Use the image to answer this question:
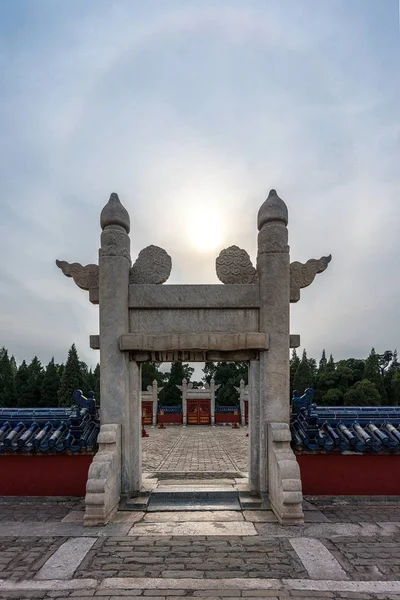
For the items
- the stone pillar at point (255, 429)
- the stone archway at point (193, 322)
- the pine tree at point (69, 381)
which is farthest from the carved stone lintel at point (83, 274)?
the pine tree at point (69, 381)

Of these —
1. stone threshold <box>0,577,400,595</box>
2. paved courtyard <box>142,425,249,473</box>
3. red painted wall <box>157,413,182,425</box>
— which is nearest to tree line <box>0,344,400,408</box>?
red painted wall <box>157,413,182,425</box>

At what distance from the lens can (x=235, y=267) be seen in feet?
23.6

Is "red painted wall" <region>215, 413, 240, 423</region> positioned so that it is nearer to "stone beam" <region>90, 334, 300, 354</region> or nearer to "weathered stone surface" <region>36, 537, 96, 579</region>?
"stone beam" <region>90, 334, 300, 354</region>

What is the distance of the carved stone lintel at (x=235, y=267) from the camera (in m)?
7.16

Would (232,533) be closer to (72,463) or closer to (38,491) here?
(72,463)

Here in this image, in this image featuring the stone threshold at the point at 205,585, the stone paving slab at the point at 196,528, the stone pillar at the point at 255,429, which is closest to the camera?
the stone threshold at the point at 205,585

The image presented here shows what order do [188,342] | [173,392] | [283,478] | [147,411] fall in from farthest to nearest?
[173,392] < [147,411] < [188,342] < [283,478]

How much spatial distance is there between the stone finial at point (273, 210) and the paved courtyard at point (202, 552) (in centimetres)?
493

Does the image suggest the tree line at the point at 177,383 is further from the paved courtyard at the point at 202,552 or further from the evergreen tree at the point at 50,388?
the paved courtyard at the point at 202,552

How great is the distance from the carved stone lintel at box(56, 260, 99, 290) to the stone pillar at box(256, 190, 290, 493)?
3.05m

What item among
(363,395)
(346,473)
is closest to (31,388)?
(363,395)

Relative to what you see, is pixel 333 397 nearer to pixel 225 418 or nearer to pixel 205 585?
pixel 225 418

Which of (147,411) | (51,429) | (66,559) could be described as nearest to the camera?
(66,559)

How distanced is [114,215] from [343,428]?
577 cm
